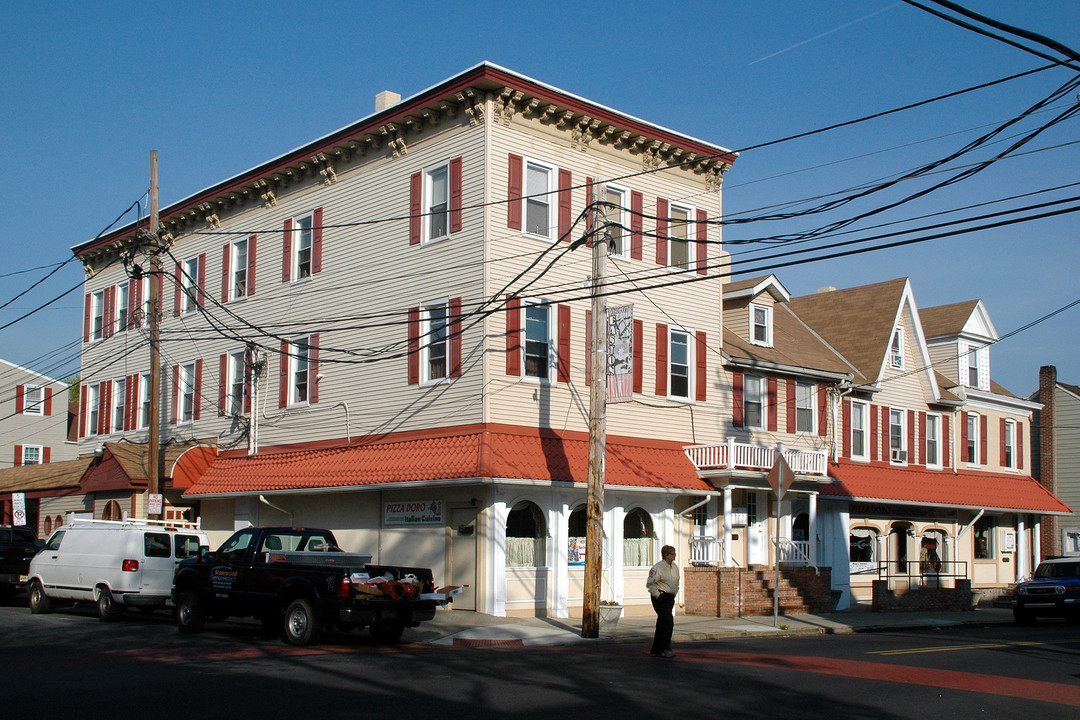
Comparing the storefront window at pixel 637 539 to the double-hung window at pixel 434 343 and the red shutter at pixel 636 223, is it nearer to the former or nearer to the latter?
the double-hung window at pixel 434 343

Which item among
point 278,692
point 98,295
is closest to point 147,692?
point 278,692

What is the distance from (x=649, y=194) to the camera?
1091 inches

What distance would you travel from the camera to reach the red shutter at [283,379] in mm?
29433

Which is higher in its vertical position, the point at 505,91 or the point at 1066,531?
the point at 505,91

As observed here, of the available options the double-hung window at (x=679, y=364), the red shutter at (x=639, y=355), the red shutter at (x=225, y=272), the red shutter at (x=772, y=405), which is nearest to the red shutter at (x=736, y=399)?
the red shutter at (x=772, y=405)

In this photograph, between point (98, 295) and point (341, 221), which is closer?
point (341, 221)

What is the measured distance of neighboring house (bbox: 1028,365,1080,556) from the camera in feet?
153

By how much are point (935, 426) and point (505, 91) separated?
21769 millimetres

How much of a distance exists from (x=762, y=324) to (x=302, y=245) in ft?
45.9

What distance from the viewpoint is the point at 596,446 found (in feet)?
63.0

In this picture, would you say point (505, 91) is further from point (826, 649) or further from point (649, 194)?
point (826, 649)

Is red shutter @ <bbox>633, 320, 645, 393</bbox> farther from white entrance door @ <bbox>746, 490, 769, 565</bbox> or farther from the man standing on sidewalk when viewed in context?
the man standing on sidewalk

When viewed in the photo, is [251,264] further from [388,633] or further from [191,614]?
[388,633]

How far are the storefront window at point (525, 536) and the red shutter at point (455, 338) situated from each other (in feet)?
11.3
